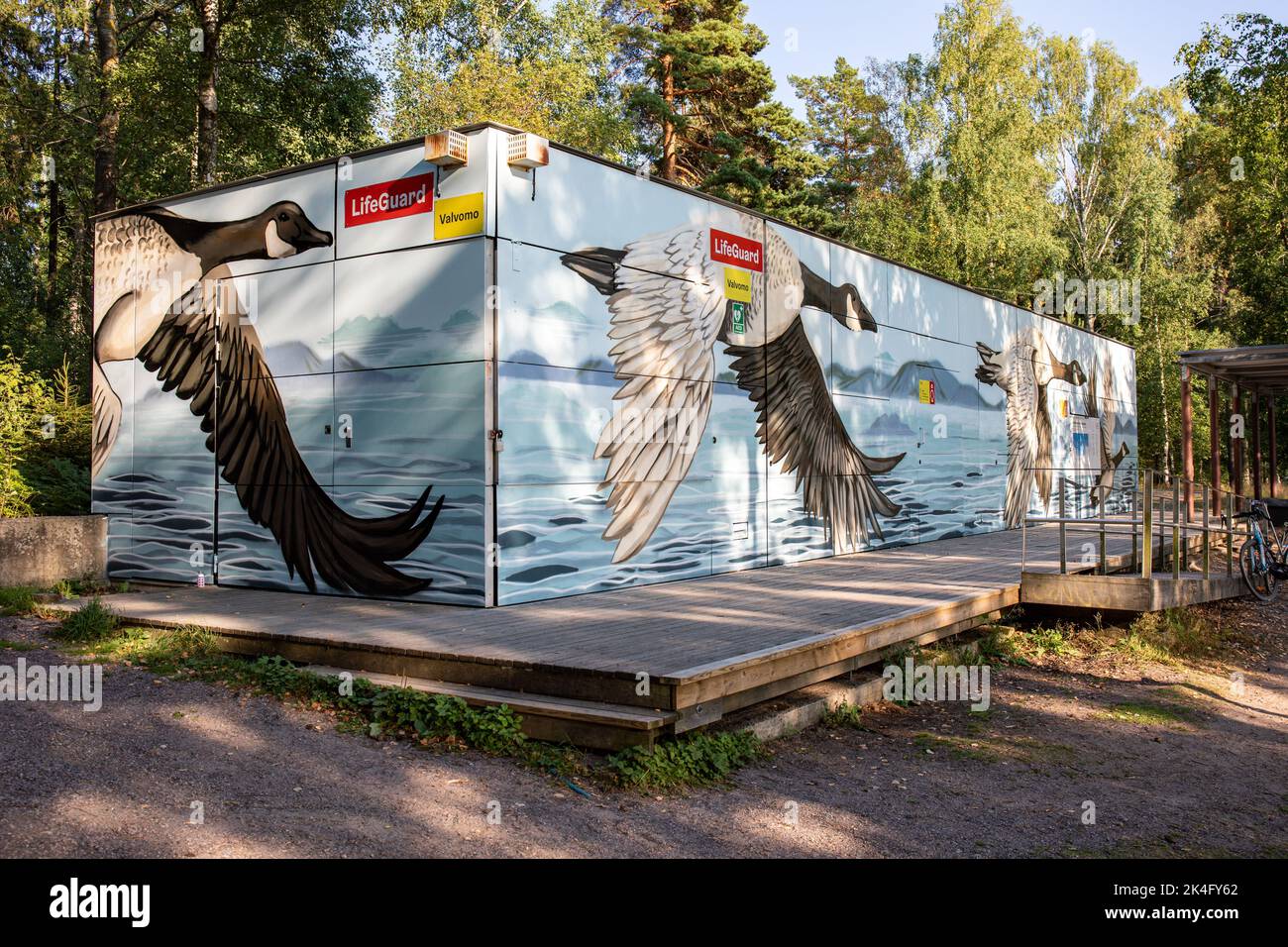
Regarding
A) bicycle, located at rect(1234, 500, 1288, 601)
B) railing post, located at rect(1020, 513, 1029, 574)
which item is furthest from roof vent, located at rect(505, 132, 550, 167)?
bicycle, located at rect(1234, 500, 1288, 601)

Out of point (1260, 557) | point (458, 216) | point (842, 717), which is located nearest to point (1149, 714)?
point (842, 717)

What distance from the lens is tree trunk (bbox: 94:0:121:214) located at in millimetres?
17375

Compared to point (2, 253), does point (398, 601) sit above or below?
below

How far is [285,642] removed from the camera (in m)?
6.96

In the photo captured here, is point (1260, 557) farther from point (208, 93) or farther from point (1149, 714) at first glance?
point (208, 93)

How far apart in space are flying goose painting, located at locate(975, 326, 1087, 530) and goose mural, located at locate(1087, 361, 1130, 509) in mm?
2087

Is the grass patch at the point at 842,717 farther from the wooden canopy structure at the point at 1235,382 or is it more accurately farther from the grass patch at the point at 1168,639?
the wooden canopy structure at the point at 1235,382

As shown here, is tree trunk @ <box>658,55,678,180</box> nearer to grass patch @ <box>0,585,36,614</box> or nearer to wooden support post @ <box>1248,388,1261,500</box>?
wooden support post @ <box>1248,388,1261,500</box>

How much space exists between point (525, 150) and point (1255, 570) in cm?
948

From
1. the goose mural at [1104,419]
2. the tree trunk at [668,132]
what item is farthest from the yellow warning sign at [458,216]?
the tree trunk at [668,132]
